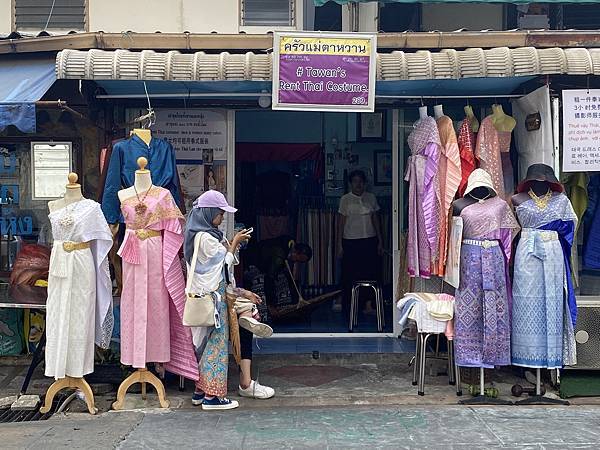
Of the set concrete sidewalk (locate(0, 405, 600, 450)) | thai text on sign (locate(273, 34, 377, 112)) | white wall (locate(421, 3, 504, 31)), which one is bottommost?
concrete sidewalk (locate(0, 405, 600, 450))

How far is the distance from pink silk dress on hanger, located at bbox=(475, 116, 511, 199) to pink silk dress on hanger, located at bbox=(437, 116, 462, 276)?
241mm

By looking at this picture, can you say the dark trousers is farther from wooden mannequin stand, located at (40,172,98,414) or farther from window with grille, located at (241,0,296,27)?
wooden mannequin stand, located at (40,172,98,414)

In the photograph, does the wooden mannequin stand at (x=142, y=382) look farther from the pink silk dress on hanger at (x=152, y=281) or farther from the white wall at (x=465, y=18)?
the white wall at (x=465, y=18)

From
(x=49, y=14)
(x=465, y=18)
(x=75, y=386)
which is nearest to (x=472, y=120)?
(x=465, y=18)

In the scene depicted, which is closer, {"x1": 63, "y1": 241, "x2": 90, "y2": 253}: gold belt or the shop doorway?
{"x1": 63, "y1": 241, "x2": 90, "y2": 253}: gold belt

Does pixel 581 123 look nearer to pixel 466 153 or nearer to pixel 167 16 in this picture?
pixel 466 153

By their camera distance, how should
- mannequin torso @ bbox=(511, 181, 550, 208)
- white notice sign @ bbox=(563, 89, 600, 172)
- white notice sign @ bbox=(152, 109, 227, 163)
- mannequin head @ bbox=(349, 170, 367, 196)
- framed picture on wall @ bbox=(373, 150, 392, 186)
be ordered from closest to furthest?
mannequin torso @ bbox=(511, 181, 550, 208)
white notice sign @ bbox=(563, 89, 600, 172)
white notice sign @ bbox=(152, 109, 227, 163)
mannequin head @ bbox=(349, 170, 367, 196)
framed picture on wall @ bbox=(373, 150, 392, 186)

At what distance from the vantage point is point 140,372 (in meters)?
6.48

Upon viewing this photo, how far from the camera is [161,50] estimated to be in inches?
271

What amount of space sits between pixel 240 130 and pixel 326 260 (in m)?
2.14

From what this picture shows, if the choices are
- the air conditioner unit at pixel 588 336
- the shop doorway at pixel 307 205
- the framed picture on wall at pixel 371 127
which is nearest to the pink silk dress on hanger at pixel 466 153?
the air conditioner unit at pixel 588 336

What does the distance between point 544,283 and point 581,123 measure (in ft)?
4.91

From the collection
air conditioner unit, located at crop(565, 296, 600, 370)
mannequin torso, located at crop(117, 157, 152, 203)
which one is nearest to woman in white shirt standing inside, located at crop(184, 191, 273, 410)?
mannequin torso, located at crop(117, 157, 152, 203)

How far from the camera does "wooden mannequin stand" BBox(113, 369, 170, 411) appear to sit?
252 inches
